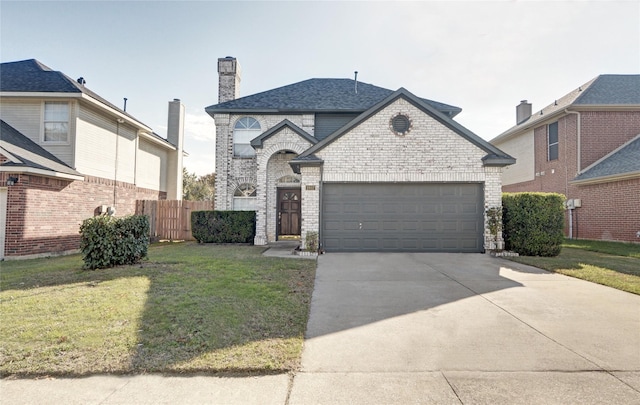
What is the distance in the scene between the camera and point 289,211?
15758mm

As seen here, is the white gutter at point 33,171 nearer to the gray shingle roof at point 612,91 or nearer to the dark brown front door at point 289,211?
the dark brown front door at point 289,211

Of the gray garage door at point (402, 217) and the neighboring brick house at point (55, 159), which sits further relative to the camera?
the gray garage door at point (402, 217)

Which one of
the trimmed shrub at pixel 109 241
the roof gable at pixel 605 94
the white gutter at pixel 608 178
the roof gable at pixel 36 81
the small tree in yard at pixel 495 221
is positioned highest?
the roof gable at pixel 605 94

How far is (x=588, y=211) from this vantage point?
1548cm

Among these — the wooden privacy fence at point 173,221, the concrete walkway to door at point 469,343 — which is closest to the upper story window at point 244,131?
the wooden privacy fence at point 173,221

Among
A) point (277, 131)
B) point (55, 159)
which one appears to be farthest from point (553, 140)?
point (55, 159)

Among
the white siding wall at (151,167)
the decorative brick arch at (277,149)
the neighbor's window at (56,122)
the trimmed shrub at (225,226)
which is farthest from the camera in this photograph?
the white siding wall at (151,167)

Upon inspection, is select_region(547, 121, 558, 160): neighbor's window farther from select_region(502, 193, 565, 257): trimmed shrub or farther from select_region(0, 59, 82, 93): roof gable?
select_region(0, 59, 82, 93): roof gable

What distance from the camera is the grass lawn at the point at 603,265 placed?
677 centimetres

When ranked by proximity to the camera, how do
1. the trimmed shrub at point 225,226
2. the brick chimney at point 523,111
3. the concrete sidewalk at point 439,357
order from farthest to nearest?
1. the brick chimney at point 523,111
2. the trimmed shrub at point 225,226
3. the concrete sidewalk at point 439,357

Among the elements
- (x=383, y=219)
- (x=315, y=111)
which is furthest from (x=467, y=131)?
(x=315, y=111)

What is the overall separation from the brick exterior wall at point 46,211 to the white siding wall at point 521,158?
2442 cm

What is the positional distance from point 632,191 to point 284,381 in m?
17.4

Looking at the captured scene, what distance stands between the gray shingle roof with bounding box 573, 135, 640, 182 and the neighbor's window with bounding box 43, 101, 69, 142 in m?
23.3
